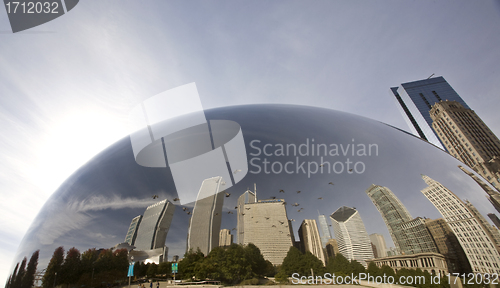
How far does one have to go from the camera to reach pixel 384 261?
15.1 ft

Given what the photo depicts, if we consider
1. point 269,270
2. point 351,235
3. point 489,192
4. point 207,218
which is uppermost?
point 489,192

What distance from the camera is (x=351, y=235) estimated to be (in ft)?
16.6

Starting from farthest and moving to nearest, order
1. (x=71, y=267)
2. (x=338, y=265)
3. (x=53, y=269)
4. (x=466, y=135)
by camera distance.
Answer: (x=466, y=135), (x=53, y=269), (x=71, y=267), (x=338, y=265)

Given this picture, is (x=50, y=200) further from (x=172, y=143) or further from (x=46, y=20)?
(x=46, y=20)

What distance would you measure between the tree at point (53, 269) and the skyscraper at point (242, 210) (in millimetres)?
5677

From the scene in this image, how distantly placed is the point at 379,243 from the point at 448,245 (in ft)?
4.86

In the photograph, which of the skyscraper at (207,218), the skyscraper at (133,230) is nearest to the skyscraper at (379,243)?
the skyscraper at (207,218)

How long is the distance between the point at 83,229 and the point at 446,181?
10.9 meters

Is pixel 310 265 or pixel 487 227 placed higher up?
pixel 487 227

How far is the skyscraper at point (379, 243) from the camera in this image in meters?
4.70

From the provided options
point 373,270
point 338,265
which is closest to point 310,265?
point 338,265

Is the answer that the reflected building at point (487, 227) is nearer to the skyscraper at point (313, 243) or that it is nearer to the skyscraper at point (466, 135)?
the skyscraper at point (313, 243)

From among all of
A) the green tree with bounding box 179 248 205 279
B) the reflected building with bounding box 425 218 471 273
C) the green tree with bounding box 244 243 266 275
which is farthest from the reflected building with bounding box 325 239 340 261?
the green tree with bounding box 179 248 205 279

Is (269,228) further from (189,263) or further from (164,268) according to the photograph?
(164,268)
